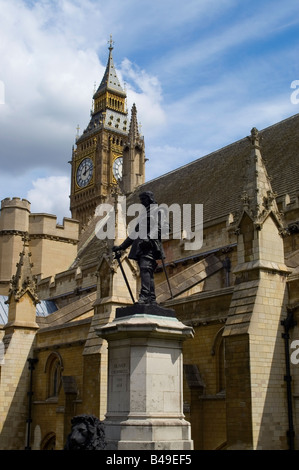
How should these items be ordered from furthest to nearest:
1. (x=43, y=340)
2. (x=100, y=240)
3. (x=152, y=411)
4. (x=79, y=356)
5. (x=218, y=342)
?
(x=100, y=240)
(x=43, y=340)
(x=79, y=356)
(x=218, y=342)
(x=152, y=411)

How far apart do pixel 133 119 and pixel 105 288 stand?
23.0 m

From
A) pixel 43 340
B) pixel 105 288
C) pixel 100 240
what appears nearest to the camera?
pixel 105 288

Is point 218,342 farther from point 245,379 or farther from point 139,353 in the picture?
point 139,353

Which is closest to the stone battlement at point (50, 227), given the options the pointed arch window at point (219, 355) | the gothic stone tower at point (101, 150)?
the pointed arch window at point (219, 355)

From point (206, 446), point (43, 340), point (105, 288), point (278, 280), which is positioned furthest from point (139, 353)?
point (43, 340)

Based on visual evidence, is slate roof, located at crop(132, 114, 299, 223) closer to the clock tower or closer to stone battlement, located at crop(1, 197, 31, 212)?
stone battlement, located at crop(1, 197, 31, 212)

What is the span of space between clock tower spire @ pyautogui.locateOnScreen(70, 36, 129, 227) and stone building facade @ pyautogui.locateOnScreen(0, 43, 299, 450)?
40758mm

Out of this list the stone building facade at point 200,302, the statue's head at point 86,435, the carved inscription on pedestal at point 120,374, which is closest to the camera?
the statue's head at point 86,435

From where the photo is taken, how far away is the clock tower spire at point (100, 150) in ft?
279

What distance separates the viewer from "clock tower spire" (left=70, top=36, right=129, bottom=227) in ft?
279

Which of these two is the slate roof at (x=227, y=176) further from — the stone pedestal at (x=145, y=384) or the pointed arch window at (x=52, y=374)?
the stone pedestal at (x=145, y=384)

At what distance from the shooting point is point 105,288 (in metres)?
22.9

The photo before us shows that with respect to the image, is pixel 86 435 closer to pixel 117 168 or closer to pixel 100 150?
pixel 117 168

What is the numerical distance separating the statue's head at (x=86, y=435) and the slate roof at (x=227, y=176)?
45.3 feet
